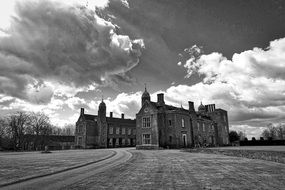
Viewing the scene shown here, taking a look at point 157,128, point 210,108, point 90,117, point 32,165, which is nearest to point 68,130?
point 90,117

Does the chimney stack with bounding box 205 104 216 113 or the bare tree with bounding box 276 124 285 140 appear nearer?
the chimney stack with bounding box 205 104 216 113

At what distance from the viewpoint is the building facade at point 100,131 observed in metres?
69.7

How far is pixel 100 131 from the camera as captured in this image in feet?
234

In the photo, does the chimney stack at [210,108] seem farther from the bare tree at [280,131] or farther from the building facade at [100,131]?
the bare tree at [280,131]

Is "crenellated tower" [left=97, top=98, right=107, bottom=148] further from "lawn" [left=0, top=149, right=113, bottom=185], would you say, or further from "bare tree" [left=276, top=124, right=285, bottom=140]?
"bare tree" [left=276, top=124, right=285, bottom=140]

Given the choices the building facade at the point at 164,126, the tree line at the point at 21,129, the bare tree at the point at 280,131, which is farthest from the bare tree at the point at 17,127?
the bare tree at the point at 280,131

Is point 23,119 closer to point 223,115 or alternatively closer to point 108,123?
point 108,123

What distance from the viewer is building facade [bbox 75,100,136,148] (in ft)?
229

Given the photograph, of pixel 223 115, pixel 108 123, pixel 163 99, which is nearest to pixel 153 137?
pixel 163 99

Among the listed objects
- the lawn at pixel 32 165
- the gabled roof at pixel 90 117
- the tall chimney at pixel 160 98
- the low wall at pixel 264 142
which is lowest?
the low wall at pixel 264 142

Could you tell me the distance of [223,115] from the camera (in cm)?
7412

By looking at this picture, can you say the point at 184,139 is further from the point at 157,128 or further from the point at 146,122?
the point at 146,122

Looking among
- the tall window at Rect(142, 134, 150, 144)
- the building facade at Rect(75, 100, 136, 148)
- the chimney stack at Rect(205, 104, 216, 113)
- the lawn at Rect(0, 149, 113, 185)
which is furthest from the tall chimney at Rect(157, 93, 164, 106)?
the chimney stack at Rect(205, 104, 216, 113)

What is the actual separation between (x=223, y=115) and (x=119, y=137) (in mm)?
36507
